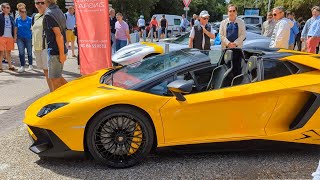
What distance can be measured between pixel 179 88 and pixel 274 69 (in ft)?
3.68

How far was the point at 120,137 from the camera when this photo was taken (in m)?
3.36

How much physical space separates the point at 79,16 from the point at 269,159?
4.56 m

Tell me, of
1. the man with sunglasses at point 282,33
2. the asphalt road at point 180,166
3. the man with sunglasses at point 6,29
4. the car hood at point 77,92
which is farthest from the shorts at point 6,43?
the man with sunglasses at point 282,33

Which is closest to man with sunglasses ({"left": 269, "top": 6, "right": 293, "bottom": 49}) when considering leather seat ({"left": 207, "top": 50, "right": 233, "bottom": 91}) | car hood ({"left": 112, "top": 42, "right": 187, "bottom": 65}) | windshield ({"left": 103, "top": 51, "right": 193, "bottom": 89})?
car hood ({"left": 112, "top": 42, "right": 187, "bottom": 65})

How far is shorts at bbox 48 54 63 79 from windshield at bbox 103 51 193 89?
146cm

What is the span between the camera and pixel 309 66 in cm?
361

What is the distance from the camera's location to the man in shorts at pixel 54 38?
5.00m

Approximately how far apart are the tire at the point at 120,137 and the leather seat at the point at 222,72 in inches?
37.3

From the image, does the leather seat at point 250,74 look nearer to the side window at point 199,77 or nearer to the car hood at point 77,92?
the side window at point 199,77

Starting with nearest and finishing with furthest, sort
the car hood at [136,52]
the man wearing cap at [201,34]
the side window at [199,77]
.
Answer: the side window at [199,77] < the man wearing cap at [201,34] < the car hood at [136,52]

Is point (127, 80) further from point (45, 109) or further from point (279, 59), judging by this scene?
point (279, 59)

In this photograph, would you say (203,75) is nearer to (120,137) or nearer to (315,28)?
(120,137)

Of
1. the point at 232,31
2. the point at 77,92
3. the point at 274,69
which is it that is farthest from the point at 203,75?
the point at 232,31

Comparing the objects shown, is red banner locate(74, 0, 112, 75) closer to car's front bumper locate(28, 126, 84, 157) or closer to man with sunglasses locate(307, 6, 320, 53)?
car's front bumper locate(28, 126, 84, 157)
